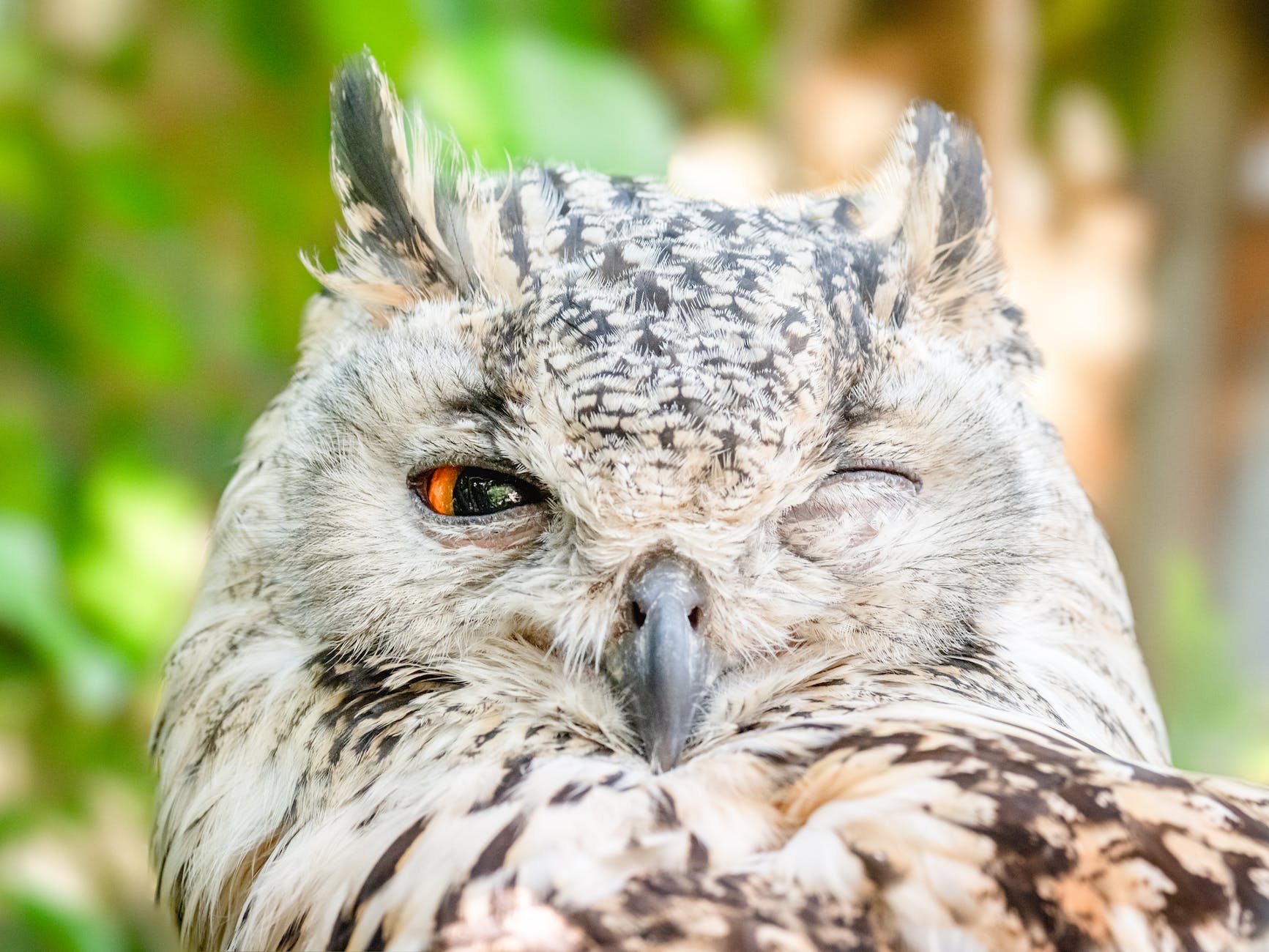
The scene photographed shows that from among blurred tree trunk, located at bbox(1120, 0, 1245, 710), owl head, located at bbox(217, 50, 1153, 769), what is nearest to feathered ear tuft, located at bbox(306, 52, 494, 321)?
owl head, located at bbox(217, 50, 1153, 769)

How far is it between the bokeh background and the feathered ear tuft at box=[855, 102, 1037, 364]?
1.93ft

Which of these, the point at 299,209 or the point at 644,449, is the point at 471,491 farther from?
the point at 299,209

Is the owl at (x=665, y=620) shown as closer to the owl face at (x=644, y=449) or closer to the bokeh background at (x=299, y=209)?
the owl face at (x=644, y=449)

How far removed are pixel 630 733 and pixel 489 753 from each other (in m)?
0.10

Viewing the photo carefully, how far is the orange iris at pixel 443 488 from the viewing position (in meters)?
0.93

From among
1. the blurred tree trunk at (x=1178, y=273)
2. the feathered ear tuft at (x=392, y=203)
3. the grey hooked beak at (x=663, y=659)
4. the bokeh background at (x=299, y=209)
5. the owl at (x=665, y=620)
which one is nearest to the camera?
the owl at (x=665, y=620)

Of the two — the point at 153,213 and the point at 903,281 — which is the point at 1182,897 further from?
the point at 153,213

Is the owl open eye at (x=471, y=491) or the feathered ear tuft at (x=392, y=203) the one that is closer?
the owl open eye at (x=471, y=491)

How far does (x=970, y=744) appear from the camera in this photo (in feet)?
2.46

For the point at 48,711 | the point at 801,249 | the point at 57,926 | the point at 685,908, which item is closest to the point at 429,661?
the point at 685,908

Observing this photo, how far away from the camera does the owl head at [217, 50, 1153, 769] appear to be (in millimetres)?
833

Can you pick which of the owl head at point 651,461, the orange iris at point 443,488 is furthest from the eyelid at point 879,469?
the orange iris at point 443,488

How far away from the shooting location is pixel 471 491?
0.92m

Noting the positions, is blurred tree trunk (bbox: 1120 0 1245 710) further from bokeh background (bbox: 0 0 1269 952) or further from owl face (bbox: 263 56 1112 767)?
owl face (bbox: 263 56 1112 767)
